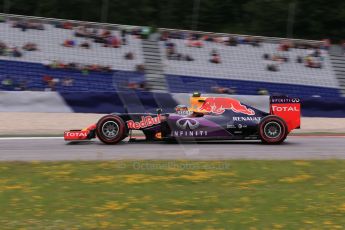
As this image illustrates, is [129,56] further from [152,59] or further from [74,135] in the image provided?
[74,135]

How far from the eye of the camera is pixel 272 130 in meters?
10.5

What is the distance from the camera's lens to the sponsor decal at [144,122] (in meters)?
10.2

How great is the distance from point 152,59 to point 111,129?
11101 mm

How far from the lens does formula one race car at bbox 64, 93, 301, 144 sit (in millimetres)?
10195

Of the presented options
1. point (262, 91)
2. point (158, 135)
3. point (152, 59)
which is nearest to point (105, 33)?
point (152, 59)

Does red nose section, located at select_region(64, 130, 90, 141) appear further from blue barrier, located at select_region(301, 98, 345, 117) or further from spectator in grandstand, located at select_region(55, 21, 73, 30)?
spectator in grandstand, located at select_region(55, 21, 73, 30)

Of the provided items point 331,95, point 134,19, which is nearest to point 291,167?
point 331,95

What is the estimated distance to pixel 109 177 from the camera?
722 centimetres

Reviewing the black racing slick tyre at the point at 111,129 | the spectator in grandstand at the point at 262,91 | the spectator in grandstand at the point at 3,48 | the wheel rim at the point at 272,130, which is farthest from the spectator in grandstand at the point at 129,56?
the wheel rim at the point at 272,130

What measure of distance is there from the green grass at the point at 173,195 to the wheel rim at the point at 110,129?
196 centimetres

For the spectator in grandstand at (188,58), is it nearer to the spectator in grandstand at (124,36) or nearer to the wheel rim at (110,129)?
the spectator in grandstand at (124,36)

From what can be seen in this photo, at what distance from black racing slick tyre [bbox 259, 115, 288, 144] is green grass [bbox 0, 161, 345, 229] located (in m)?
1.92

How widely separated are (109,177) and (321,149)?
489 centimetres

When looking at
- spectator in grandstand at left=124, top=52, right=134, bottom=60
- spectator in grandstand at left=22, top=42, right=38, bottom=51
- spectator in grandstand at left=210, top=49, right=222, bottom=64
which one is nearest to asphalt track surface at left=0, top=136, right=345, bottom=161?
spectator in grandstand at left=22, top=42, right=38, bottom=51
